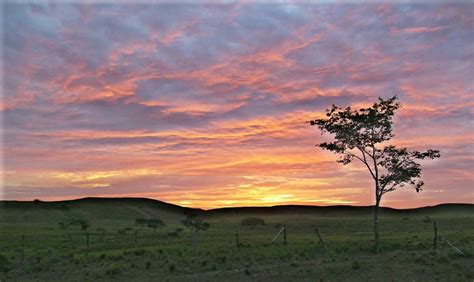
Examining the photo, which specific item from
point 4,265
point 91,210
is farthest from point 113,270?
point 91,210

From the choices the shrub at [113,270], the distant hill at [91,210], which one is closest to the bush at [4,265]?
the shrub at [113,270]

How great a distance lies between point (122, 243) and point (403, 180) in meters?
35.6

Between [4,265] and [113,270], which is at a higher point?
[113,270]

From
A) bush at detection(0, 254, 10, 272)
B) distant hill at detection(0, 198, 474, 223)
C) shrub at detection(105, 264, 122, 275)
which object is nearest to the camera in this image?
shrub at detection(105, 264, 122, 275)

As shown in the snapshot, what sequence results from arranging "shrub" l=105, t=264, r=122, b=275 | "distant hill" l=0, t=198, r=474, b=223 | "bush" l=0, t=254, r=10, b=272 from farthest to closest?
"distant hill" l=0, t=198, r=474, b=223 < "bush" l=0, t=254, r=10, b=272 < "shrub" l=105, t=264, r=122, b=275

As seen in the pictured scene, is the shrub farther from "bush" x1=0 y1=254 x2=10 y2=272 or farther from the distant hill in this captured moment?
the distant hill

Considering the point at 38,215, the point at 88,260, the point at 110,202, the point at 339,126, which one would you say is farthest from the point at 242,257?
the point at 110,202

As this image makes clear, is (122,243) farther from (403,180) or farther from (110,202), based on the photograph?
(110,202)

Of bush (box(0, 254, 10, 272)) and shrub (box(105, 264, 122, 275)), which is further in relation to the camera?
bush (box(0, 254, 10, 272))

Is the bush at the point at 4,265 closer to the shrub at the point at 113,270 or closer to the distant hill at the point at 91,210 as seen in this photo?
the shrub at the point at 113,270

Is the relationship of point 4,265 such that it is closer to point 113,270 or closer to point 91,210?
point 113,270

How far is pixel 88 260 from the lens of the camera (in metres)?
36.0

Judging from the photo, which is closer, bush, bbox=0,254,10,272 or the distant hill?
bush, bbox=0,254,10,272

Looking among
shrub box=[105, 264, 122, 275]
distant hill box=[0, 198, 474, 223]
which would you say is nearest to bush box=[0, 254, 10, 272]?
shrub box=[105, 264, 122, 275]
